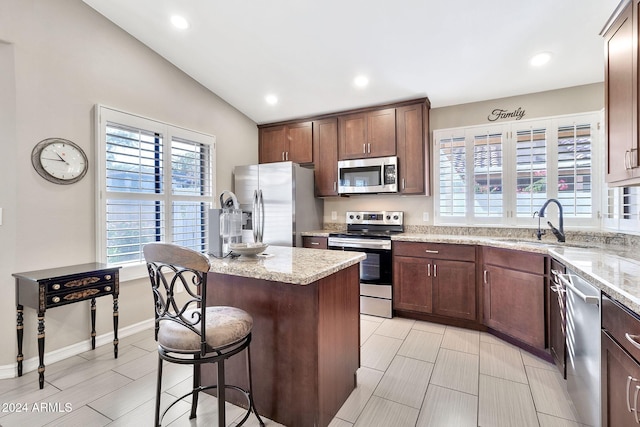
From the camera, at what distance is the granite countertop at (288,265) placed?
57.2 inches

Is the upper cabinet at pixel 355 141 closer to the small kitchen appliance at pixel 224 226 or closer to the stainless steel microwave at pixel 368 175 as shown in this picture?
the stainless steel microwave at pixel 368 175

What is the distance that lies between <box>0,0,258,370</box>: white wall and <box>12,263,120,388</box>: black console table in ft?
0.37

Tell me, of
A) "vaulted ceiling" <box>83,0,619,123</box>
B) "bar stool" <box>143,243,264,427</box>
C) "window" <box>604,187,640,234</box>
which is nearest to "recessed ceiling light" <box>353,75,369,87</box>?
"vaulted ceiling" <box>83,0,619,123</box>

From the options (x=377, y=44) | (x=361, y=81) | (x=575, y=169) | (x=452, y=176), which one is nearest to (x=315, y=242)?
(x=452, y=176)

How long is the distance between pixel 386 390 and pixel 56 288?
250cm

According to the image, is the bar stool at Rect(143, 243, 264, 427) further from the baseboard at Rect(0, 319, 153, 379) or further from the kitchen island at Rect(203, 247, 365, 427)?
the baseboard at Rect(0, 319, 153, 379)

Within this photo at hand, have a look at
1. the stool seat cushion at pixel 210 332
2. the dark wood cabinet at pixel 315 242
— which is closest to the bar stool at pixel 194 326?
the stool seat cushion at pixel 210 332

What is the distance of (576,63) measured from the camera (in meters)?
2.68

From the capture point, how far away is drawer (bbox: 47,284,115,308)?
2164 millimetres

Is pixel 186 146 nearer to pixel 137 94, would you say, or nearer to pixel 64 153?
pixel 137 94

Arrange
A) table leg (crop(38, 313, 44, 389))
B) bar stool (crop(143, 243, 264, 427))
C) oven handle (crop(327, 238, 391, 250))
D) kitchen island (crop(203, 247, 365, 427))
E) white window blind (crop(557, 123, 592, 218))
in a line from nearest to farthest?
bar stool (crop(143, 243, 264, 427))
kitchen island (crop(203, 247, 365, 427))
table leg (crop(38, 313, 44, 389))
white window blind (crop(557, 123, 592, 218))
oven handle (crop(327, 238, 391, 250))

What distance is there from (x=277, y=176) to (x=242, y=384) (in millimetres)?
2493

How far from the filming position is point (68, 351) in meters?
2.54

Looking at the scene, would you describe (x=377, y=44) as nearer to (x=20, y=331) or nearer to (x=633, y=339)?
(x=633, y=339)
